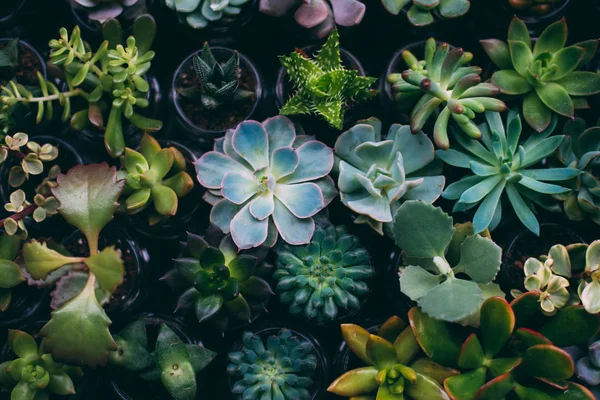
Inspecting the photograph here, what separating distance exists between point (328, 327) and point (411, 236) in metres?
0.43

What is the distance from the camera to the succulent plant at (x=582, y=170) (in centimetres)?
117

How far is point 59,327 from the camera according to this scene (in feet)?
3.34

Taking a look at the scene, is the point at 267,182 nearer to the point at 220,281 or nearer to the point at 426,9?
the point at 220,281

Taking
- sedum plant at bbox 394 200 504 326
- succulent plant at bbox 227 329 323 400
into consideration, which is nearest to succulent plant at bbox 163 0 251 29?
sedum plant at bbox 394 200 504 326

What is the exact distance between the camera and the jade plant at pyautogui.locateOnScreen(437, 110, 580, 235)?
1138mm

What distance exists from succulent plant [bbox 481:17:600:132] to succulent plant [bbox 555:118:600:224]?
0.06 m

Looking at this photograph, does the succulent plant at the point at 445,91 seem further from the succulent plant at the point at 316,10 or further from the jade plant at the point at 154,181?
the jade plant at the point at 154,181

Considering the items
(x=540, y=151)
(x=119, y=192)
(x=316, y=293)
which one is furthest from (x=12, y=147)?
(x=540, y=151)

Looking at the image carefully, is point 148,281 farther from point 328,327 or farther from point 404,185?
point 404,185

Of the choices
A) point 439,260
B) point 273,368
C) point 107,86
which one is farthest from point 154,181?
point 439,260

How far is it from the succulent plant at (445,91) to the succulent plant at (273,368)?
536 mm

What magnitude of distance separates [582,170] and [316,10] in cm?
69

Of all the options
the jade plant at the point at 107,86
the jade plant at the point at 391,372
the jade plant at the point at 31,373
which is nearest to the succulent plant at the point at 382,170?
the jade plant at the point at 391,372

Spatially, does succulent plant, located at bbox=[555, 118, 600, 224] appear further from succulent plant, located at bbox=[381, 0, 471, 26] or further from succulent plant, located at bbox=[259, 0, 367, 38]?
succulent plant, located at bbox=[259, 0, 367, 38]
